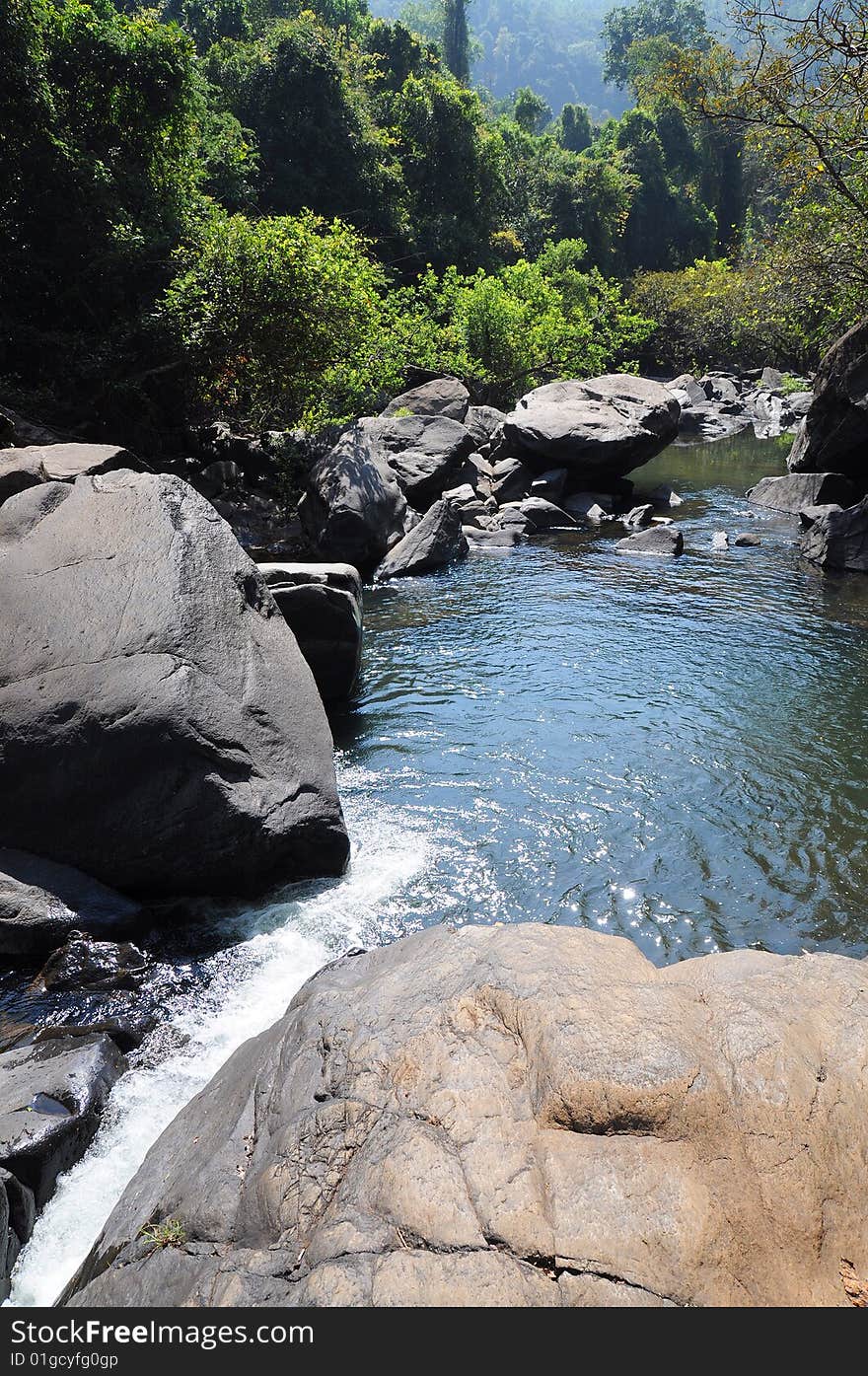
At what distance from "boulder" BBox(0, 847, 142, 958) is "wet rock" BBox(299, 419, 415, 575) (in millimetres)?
9111

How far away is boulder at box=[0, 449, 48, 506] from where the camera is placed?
8.64 metres

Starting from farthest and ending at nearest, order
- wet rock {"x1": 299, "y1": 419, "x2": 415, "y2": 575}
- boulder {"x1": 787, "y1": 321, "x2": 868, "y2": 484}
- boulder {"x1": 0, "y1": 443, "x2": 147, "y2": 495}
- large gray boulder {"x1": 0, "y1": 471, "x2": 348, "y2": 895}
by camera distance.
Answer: boulder {"x1": 787, "y1": 321, "x2": 868, "y2": 484} → wet rock {"x1": 299, "y1": 419, "x2": 415, "y2": 575} → boulder {"x1": 0, "y1": 443, "x2": 147, "y2": 495} → large gray boulder {"x1": 0, "y1": 471, "x2": 348, "y2": 895}

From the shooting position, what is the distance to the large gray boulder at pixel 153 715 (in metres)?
6.18

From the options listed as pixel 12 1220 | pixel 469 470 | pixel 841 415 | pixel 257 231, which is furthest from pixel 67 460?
pixel 841 415

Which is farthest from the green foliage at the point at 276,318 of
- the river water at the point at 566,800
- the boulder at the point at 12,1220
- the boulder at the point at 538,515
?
the boulder at the point at 12,1220

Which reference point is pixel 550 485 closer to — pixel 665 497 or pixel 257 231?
pixel 665 497

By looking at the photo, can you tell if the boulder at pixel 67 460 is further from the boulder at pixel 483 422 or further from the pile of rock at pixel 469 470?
the boulder at pixel 483 422

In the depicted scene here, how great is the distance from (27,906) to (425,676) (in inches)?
232

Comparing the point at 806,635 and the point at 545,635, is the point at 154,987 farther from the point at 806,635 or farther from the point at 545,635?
the point at 806,635

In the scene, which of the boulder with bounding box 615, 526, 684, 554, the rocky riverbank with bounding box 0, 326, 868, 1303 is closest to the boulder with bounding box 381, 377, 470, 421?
the boulder with bounding box 615, 526, 684, 554

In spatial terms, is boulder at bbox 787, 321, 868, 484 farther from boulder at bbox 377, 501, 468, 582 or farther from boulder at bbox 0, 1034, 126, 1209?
boulder at bbox 0, 1034, 126, 1209

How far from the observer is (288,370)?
17.9 meters

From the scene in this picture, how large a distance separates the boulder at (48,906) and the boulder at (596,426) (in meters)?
16.1

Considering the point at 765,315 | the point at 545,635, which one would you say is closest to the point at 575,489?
the point at 765,315
